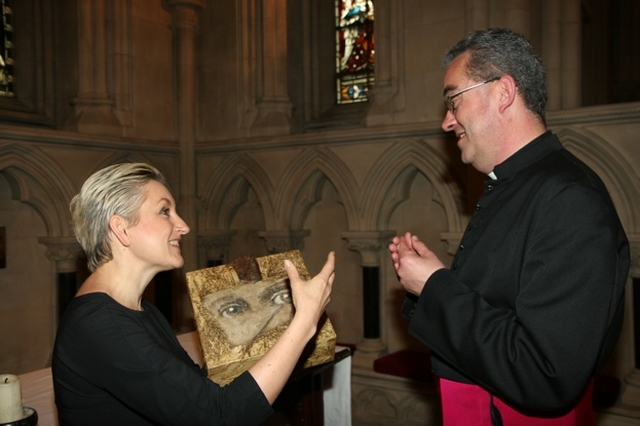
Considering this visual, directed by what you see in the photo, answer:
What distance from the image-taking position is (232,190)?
5426 millimetres

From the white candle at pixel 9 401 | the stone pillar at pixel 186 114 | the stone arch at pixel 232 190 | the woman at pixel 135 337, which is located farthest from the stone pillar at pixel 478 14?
the white candle at pixel 9 401

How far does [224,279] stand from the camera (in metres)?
1.65

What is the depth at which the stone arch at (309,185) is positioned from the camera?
4660mm

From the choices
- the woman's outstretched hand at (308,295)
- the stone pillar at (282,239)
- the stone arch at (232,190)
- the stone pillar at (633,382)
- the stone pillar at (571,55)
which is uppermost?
the stone pillar at (571,55)

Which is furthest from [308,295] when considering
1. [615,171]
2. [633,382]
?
[633,382]

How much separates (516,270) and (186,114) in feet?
15.5

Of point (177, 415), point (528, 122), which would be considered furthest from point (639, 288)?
point (177, 415)

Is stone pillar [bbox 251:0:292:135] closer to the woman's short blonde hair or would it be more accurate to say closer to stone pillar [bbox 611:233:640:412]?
stone pillar [bbox 611:233:640:412]

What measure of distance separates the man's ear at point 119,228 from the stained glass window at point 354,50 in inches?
168

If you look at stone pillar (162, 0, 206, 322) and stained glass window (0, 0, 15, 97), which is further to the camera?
stone pillar (162, 0, 206, 322)

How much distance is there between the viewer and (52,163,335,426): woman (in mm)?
1146

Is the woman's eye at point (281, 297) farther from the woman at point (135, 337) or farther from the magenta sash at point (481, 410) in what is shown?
the magenta sash at point (481, 410)

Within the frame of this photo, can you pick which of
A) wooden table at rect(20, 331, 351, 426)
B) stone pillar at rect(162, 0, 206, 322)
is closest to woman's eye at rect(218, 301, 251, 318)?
wooden table at rect(20, 331, 351, 426)

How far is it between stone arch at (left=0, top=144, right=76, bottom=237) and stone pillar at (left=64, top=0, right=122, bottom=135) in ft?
2.35
